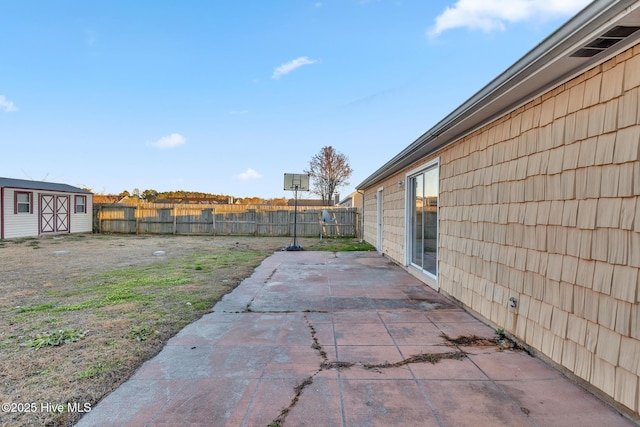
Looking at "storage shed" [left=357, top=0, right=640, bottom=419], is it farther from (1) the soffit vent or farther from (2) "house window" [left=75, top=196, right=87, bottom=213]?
(2) "house window" [left=75, top=196, right=87, bottom=213]

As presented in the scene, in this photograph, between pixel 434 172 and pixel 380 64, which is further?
pixel 380 64

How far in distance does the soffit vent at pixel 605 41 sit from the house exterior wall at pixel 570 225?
118 millimetres

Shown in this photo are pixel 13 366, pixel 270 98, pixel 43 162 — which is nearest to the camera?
pixel 13 366

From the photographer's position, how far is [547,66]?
221cm

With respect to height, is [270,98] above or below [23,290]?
above

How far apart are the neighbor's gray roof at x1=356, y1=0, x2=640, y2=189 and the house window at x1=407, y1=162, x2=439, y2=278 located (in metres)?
1.56

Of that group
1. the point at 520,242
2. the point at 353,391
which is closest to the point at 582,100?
the point at 520,242

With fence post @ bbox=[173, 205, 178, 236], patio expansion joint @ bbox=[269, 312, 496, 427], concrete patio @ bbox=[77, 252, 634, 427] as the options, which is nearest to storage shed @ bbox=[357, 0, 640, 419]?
concrete patio @ bbox=[77, 252, 634, 427]

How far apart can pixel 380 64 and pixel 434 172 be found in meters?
6.74

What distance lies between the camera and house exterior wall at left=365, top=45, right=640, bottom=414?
1853 mm

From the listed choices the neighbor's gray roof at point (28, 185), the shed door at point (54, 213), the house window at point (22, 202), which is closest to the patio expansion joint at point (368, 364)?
the neighbor's gray roof at point (28, 185)

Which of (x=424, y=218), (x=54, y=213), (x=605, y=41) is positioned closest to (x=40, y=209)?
(x=54, y=213)

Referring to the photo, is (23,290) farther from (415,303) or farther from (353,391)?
(415,303)

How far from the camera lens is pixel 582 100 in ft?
7.29
